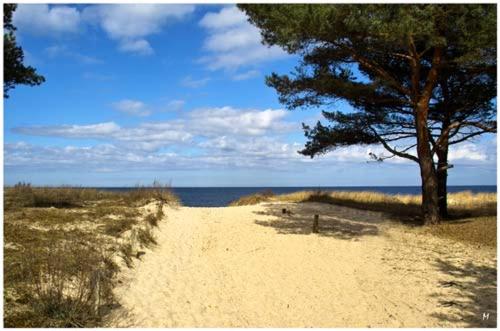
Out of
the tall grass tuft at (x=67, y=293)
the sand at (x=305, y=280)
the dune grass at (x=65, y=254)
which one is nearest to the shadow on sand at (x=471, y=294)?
the sand at (x=305, y=280)

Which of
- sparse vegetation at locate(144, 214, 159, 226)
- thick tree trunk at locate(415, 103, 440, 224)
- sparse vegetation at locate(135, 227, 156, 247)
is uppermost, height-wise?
thick tree trunk at locate(415, 103, 440, 224)

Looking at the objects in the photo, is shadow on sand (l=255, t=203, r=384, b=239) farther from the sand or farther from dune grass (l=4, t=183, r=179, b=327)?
dune grass (l=4, t=183, r=179, b=327)

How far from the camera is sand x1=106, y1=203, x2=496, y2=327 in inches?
261

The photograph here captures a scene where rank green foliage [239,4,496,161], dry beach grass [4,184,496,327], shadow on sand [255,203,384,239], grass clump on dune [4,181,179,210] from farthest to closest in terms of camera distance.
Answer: grass clump on dune [4,181,179,210]
shadow on sand [255,203,384,239]
green foliage [239,4,496,161]
dry beach grass [4,184,496,327]

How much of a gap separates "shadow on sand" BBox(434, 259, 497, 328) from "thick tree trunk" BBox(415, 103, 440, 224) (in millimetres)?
4611

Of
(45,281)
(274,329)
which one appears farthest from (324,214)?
(45,281)

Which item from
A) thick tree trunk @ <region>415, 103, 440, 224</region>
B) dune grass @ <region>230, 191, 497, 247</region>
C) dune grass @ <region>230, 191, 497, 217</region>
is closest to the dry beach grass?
dune grass @ <region>230, 191, 497, 247</region>

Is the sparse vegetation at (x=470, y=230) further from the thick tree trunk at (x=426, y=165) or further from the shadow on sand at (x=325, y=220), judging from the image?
the shadow on sand at (x=325, y=220)

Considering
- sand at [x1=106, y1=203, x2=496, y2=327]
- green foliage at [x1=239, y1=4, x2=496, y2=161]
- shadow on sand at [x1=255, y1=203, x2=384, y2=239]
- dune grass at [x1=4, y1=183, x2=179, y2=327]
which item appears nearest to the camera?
dune grass at [x1=4, y1=183, x2=179, y2=327]

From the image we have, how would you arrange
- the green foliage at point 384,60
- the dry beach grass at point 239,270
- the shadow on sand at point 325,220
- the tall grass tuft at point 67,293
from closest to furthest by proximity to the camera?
the tall grass tuft at point 67,293, the dry beach grass at point 239,270, the green foliage at point 384,60, the shadow on sand at point 325,220

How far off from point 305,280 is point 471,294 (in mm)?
2850

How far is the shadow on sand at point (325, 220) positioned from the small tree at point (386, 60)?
2.27 meters

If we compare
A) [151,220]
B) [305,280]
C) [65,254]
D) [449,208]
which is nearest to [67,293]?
[65,254]

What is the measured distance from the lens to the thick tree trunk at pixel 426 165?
13.9 meters
